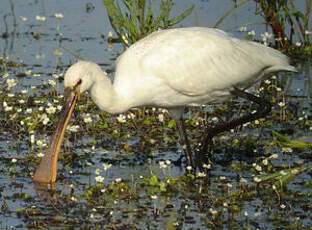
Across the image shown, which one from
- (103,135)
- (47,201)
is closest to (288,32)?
(103,135)

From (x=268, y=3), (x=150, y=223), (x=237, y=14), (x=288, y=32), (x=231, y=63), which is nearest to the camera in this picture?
(x=150, y=223)

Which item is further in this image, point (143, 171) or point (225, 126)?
point (225, 126)

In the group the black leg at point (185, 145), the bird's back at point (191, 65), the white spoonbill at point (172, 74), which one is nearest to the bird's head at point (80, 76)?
the white spoonbill at point (172, 74)

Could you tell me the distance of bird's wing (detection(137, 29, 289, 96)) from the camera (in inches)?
280

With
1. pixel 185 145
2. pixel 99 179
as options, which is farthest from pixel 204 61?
pixel 99 179

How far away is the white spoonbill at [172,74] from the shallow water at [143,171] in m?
0.34

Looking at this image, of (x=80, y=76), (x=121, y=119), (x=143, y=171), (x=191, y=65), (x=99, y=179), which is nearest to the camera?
(x=99, y=179)

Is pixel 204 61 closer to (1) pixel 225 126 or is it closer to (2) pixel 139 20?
(1) pixel 225 126

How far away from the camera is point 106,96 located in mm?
6965

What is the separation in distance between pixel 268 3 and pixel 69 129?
4042mm

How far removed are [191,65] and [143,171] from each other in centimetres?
104

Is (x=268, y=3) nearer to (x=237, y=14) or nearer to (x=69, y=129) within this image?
(x=237, y=14)

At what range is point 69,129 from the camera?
7922 millimetres

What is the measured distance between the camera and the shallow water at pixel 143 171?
20.2 ft
